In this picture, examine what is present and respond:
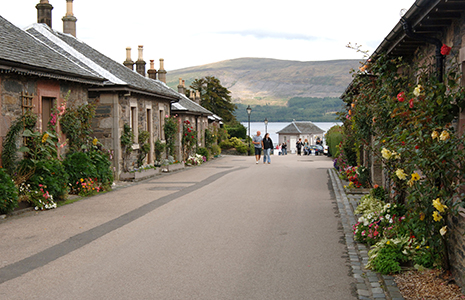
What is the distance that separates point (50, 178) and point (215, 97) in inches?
2234

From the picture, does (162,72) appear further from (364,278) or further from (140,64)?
(364,278)

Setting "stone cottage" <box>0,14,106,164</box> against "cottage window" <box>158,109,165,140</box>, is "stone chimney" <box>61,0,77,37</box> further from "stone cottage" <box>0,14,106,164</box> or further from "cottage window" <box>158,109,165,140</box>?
"stone cottage" <box>0,14,106,164</box>

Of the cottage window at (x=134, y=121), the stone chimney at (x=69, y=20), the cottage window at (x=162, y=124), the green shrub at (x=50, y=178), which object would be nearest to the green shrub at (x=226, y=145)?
the cottage window at (x=162, y=124)

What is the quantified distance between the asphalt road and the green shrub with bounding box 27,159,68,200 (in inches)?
20.9

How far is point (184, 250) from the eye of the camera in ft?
25.4

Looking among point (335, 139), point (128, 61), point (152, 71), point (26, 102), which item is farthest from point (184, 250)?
point (152, 71)

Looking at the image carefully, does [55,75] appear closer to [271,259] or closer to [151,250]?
[151,250]

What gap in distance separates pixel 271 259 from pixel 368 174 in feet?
28.6

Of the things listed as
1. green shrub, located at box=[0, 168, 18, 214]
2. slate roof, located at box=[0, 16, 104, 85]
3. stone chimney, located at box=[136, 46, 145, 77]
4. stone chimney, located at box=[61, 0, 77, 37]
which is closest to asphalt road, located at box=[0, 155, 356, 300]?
green shrub, located at box=[0, 168, 18, 214]

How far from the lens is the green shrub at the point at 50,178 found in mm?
11633

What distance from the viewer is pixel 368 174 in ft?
49.6

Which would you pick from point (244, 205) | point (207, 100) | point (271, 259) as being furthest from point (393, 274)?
point (207, 100)

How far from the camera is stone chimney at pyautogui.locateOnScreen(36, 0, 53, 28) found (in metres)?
19.2

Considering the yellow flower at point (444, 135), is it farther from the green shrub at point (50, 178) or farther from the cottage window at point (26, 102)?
the cottage window at point (26, 102)
